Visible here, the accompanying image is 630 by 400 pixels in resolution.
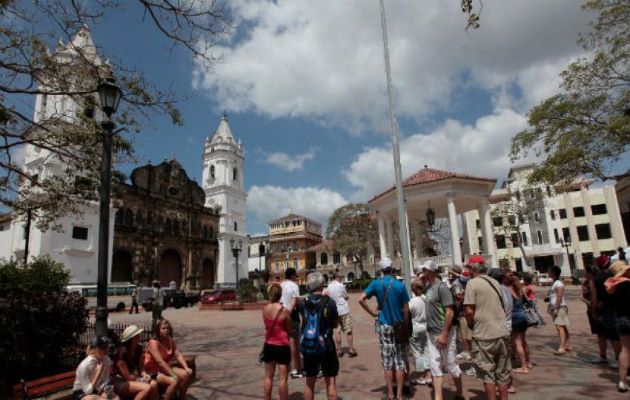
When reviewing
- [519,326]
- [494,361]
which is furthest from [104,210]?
[519,326]

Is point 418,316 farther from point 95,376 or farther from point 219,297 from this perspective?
point 219,297

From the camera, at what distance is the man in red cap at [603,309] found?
5582 mm

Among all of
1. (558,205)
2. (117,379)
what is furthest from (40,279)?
(558,205)

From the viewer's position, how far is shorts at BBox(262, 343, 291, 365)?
15.3 ft

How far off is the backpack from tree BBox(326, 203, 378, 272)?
36273 millimetres

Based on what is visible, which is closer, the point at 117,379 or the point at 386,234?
the point at 117,379

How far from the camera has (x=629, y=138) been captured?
44.4 feet

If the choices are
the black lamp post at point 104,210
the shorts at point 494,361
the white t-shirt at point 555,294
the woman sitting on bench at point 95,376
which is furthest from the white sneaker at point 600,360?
the black lamp post at point 104,210

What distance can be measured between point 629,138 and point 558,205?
3516 cm

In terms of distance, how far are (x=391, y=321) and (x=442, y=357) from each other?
2.90 ft

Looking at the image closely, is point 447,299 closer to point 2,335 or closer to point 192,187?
point 2,335

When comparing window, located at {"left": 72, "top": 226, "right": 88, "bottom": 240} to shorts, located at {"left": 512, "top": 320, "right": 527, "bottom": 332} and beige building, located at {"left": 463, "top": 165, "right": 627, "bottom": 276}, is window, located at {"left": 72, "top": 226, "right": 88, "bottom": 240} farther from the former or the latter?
beige building, located at {"left": 463, "top": 165, "right": 627, "bottom": 276}

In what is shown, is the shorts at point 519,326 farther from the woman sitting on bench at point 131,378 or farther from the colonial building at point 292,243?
the colonial building at point 292,243

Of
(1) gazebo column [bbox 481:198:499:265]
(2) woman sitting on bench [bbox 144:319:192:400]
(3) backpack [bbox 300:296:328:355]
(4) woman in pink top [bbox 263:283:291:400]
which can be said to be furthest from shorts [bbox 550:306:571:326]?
(1) gazebo column [bbox 481:198:499:265]
